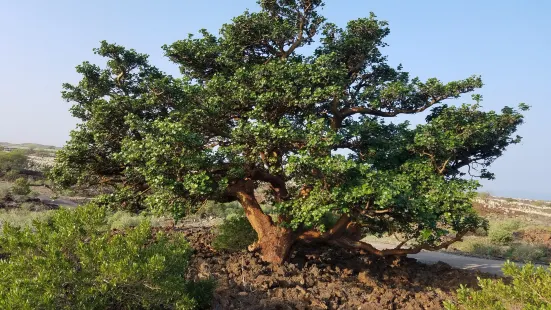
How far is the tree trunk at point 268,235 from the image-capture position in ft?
37.0

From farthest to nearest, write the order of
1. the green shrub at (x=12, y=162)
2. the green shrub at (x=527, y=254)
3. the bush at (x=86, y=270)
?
1. the green shrub at (x=12, y=162)
2. the green shrub at (x=527, y=254)
3. the bush at (x=86, y=270)

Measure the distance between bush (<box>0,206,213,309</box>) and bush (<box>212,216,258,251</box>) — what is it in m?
5.73

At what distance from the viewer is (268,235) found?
11.5 metres

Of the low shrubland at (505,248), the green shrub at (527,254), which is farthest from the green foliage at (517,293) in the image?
the green shrub at (527,254)

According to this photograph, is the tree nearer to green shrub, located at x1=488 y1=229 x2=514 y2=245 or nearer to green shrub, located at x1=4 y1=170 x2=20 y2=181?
green shrub, located at x1=488 y1=229 x2=514 y2=245

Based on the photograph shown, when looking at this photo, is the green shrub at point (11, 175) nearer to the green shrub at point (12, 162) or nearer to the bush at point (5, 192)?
the green shrub at point (12, 162)

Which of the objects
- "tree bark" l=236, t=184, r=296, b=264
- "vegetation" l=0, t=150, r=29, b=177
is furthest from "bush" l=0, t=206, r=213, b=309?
"vegetation" l=0, t=150, r=29, b=177

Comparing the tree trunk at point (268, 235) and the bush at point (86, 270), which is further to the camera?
the tree trunk at point (268, 235)

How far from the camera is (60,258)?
220 inches

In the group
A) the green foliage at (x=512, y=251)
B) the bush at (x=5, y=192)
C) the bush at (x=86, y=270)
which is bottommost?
the bush at (x=5, y=192)

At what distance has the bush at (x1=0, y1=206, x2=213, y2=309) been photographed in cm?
526

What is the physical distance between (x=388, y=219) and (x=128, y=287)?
7.04 meters

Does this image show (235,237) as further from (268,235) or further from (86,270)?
(86,270)

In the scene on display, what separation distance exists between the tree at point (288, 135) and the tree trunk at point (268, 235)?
34 millimetres
